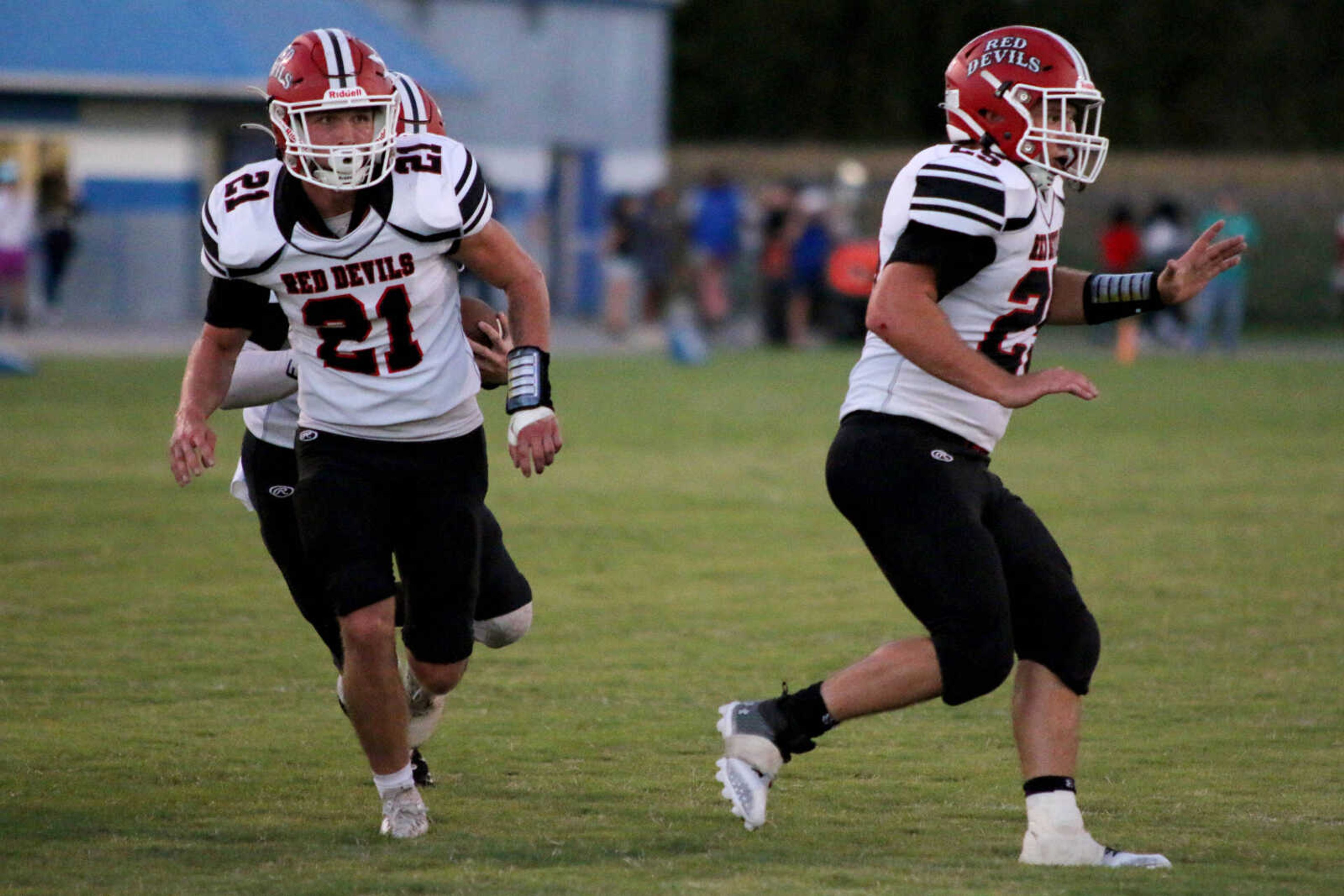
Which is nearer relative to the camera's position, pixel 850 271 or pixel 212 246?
pixel 212 246

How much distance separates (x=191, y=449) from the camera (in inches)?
181

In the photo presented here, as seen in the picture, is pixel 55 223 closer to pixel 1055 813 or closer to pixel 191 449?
pixel 191 449

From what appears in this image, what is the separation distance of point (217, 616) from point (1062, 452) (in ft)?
22.7

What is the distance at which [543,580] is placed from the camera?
8.23 metres

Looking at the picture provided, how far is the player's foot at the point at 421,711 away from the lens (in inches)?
197

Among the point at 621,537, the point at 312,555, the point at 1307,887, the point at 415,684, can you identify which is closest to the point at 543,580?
the point at 621,537

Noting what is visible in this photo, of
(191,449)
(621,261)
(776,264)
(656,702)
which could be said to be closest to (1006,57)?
(191,449)

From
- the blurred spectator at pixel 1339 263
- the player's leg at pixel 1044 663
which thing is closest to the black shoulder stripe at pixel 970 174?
the player's leg at pixel 1044 663

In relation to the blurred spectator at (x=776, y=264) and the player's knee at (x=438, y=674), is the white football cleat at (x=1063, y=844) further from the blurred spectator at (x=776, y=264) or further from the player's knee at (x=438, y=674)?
the blurred spectator at (x=776, y=264)

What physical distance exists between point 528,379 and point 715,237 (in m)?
18.9

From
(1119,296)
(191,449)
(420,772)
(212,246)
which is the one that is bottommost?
(420,772)

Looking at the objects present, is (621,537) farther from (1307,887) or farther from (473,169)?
(1307,887)

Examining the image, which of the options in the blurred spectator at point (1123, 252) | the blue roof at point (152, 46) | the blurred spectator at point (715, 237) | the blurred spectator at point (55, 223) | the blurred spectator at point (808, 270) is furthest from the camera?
the blurred spectator at point (715, 237)

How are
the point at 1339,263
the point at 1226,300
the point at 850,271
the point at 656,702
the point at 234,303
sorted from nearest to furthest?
the point at 234,303 → the point at 656,702 → the point at 850,271 → the point at 1226,300 → the point at 1339,263
